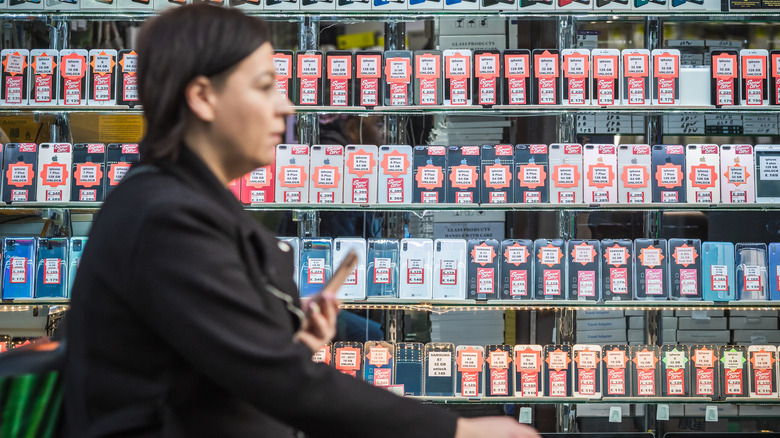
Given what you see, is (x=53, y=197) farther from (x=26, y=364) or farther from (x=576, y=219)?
(x=26, y=364)

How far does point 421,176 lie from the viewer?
329 centimetres

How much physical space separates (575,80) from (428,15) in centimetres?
65

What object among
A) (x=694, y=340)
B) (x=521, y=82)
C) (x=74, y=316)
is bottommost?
(x=694, y=340)

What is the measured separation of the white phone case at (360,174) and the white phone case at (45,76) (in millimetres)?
1198

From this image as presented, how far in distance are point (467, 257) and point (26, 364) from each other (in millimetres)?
2427

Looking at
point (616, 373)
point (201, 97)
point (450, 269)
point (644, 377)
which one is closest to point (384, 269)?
point (450, 269)

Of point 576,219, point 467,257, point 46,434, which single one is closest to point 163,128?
point 46,434

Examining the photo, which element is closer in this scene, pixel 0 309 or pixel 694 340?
pixel 0 309

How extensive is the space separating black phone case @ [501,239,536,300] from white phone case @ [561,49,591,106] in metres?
0.60

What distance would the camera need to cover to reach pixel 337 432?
926 millimetres

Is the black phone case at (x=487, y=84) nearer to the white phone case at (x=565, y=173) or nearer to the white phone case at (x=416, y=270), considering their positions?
the white phone case at (x=565, y=173)

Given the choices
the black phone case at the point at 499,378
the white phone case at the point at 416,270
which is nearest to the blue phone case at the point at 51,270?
the white phone case at the point at 416,270

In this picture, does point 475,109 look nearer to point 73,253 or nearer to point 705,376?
point 705,376

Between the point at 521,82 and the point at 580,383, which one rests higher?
the point at 521,82
